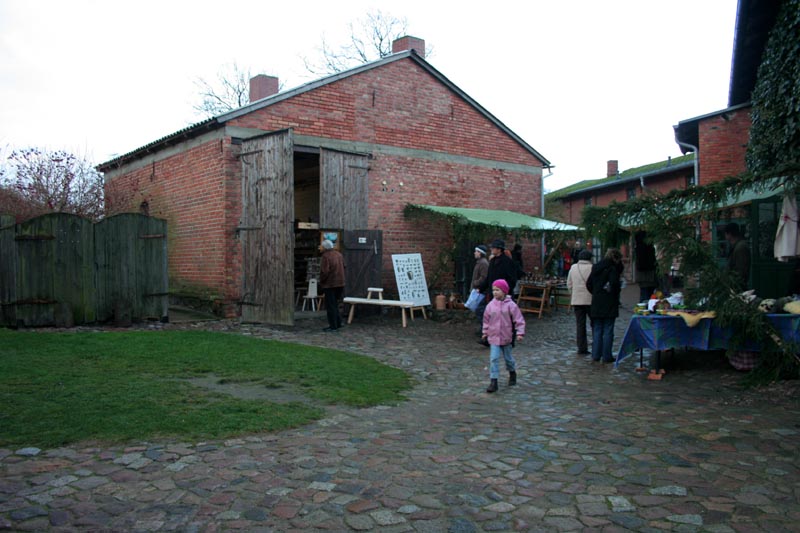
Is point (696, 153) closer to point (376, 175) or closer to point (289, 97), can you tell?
point (376, 175)

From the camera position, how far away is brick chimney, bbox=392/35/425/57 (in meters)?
16.9

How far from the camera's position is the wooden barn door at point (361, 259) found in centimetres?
1350

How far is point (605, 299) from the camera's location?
8.70 meters

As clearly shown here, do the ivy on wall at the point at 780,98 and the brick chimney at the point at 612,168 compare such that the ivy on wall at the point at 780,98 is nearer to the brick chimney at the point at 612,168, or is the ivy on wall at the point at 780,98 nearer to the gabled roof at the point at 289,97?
the gabled roof at the point at 289,97

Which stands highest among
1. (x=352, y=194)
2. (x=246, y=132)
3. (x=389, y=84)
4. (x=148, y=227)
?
(x=389, y=84)

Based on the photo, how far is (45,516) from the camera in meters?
3.51

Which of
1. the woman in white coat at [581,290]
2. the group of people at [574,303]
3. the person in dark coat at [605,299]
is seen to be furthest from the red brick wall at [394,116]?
the person in dark coat at [605,299]

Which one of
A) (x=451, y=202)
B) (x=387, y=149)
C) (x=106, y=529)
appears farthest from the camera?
(x=451, y=202)

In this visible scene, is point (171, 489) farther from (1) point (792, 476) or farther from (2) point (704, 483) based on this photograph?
(1) point (792, 476)

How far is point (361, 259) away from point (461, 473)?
955 centimetres

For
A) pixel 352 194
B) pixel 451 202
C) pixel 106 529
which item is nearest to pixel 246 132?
pixel 352 194

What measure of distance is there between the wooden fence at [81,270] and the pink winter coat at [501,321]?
7.29 metres

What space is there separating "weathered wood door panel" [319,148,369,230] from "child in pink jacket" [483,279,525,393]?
6593 mm

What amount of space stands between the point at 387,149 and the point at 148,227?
6.06 m
